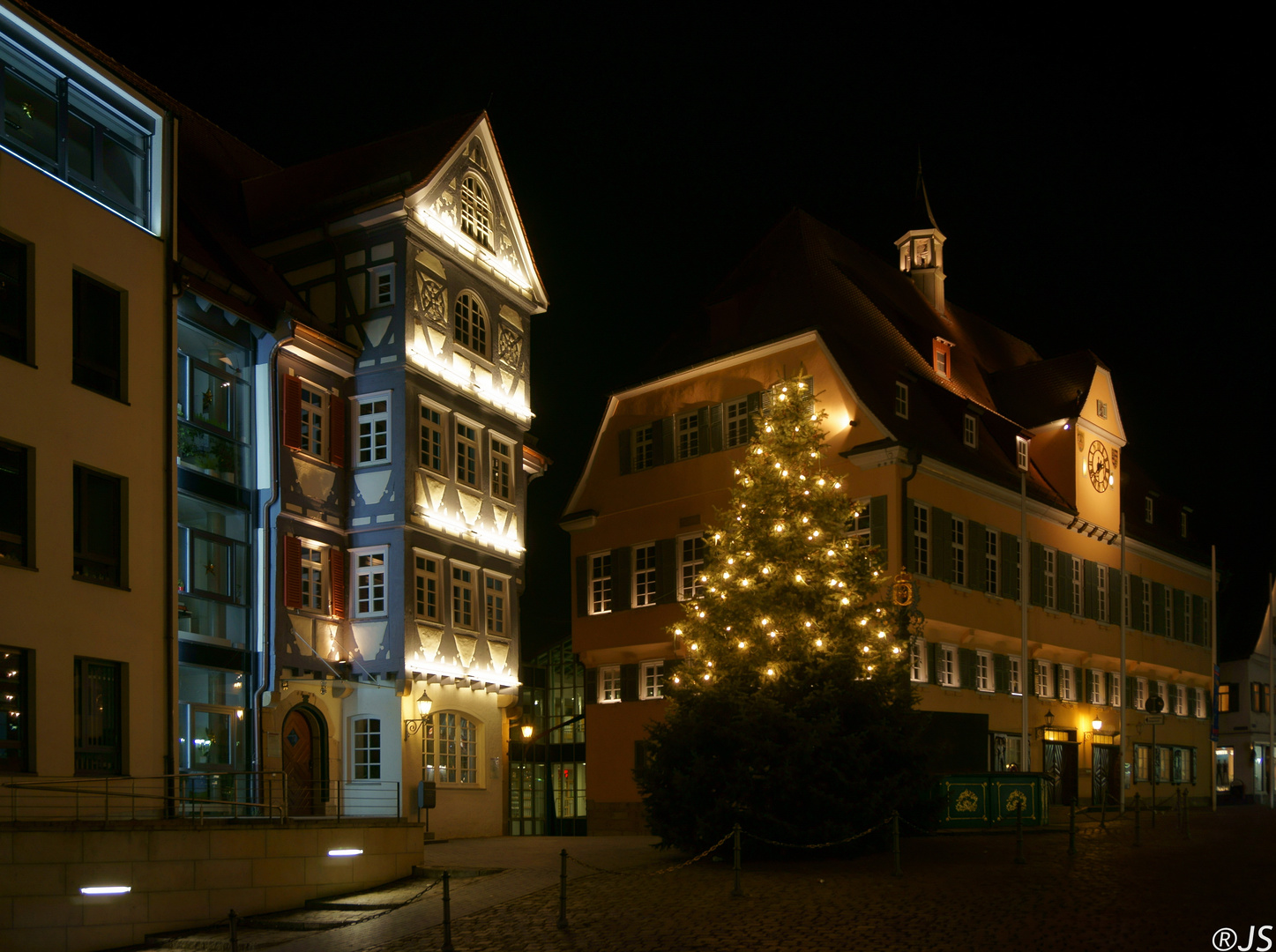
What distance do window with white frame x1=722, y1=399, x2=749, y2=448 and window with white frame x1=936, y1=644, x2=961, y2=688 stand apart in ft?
22.9

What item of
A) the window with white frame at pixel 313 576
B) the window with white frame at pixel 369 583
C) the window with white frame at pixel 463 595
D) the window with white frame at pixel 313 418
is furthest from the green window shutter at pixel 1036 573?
the window with white frame at pixel 313 418

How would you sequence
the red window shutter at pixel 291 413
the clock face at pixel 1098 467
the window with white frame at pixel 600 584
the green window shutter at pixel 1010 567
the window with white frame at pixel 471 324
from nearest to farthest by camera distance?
1. the red window shutter at pixel 291 413
2. the window with white frame at pixel 471 324
3. the green window shutter at pixel 1010 567
4. the window with white frame at pixel 600 584
5. the clock face at pixel 1098 467

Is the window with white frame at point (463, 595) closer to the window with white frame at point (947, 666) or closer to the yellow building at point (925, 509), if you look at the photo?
the yellow building at point (925, 509)

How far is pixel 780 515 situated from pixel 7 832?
13608mm

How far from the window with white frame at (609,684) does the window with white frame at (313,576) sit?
13.4m

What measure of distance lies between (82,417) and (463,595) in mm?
11346

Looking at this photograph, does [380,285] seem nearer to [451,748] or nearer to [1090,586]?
[451,748]

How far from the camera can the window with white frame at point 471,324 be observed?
29.8 meters

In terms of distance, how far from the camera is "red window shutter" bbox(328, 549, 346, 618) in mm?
26703

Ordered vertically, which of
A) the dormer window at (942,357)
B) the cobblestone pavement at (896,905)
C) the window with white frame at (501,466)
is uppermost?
the dormer window at (942,357)

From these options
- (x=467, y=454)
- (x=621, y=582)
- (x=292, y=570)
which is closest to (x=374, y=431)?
(x=467, y=454)

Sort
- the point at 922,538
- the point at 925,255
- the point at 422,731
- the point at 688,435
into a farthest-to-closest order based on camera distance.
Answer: the point at 925,255, the point at 688,435, the point at 922,538, the point at 422,731

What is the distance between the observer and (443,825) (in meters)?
28.7

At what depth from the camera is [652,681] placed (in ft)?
123
